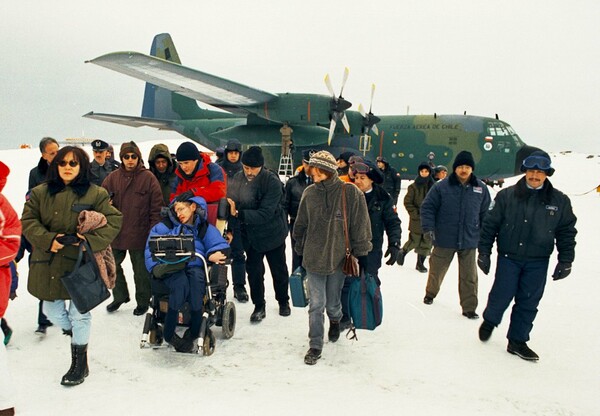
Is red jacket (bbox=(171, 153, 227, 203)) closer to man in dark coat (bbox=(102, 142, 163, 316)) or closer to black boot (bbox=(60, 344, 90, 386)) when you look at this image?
man in dark coat (bbox=(102, 142, 163, 316))

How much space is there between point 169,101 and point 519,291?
17510 millimetres

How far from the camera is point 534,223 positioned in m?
3.64

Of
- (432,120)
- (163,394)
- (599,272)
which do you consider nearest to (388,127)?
(432,120)

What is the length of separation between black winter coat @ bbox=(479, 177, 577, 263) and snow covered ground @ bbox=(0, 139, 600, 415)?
1.04 metres

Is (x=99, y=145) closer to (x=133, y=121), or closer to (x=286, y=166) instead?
(x=286, y=166)

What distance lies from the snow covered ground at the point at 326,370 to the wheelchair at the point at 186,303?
19 cm

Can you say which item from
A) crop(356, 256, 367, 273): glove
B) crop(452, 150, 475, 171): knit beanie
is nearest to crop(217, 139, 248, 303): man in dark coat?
crop(356, 256, 367, 273): glove

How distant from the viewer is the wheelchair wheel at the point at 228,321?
392cm

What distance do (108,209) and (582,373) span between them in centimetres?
437

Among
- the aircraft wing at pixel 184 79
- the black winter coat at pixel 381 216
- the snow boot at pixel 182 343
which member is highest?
the aircraft wing at pixel 184 79

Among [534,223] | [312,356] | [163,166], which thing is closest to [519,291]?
[534,223]

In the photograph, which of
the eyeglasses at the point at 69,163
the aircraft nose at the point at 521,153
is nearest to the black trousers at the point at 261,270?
the eyeglasses at the point at 69,163

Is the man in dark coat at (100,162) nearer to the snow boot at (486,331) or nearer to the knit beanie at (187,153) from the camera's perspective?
the knit beanie at (187,153)

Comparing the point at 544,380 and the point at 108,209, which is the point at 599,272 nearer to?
the point at 544,380
